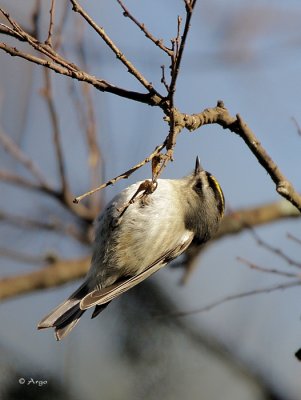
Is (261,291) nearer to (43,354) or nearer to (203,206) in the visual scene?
(203,206)

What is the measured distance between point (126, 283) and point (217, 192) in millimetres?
898

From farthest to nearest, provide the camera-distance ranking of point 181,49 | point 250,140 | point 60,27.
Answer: point 60,27 → point 250,140 → point 181,49

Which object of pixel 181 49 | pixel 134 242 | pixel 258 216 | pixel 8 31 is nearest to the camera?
pixel 8 31

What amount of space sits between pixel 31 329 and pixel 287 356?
1854mm

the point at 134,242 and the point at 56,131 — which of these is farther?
the point at 56,131

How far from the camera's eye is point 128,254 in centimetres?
360

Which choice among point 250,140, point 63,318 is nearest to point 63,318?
point 63,318

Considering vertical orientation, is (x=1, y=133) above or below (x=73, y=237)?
above

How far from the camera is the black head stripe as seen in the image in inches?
155

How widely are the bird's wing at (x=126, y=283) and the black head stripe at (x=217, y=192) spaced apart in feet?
0.92

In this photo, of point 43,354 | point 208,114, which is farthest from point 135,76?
point 43,354

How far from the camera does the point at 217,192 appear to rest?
3941 mm

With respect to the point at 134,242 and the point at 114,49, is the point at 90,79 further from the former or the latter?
the point at 134,242

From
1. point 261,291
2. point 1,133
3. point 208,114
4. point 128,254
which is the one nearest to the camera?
point 208,114
